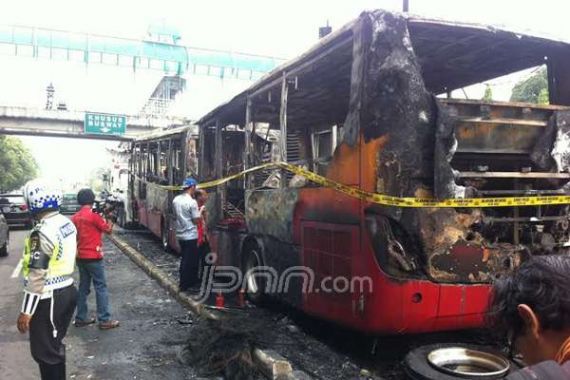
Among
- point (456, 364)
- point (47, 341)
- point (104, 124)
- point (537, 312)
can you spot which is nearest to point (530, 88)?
point (456, 364)

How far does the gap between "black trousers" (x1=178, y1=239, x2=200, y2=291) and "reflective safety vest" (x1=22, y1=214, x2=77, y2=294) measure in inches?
134

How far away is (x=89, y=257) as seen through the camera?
621 cm

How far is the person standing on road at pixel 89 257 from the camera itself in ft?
20.4

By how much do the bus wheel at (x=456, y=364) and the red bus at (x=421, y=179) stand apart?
0.62 meters

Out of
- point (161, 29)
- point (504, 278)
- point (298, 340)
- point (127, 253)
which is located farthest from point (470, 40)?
point (161, 29)

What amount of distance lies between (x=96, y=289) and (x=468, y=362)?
4.40 m

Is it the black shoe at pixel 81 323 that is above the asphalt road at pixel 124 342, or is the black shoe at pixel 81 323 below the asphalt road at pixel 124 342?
above

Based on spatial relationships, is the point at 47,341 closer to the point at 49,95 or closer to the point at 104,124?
the point at 104,124

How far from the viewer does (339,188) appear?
4.60 metres

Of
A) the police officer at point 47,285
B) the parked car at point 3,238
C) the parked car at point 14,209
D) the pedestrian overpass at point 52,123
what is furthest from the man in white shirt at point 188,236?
the pedestrian overpass at point 52,123

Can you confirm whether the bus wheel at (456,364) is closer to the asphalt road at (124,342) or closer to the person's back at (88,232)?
the asphalt road at (124,342)

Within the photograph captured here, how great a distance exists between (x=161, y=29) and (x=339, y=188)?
2167 inches

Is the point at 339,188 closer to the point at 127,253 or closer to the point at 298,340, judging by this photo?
the point at 298,340

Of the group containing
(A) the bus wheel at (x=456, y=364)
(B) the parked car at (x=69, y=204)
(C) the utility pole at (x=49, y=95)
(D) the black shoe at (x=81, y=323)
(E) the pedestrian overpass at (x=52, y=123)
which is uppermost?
(C) the utility pole at (x=49, y=95)
